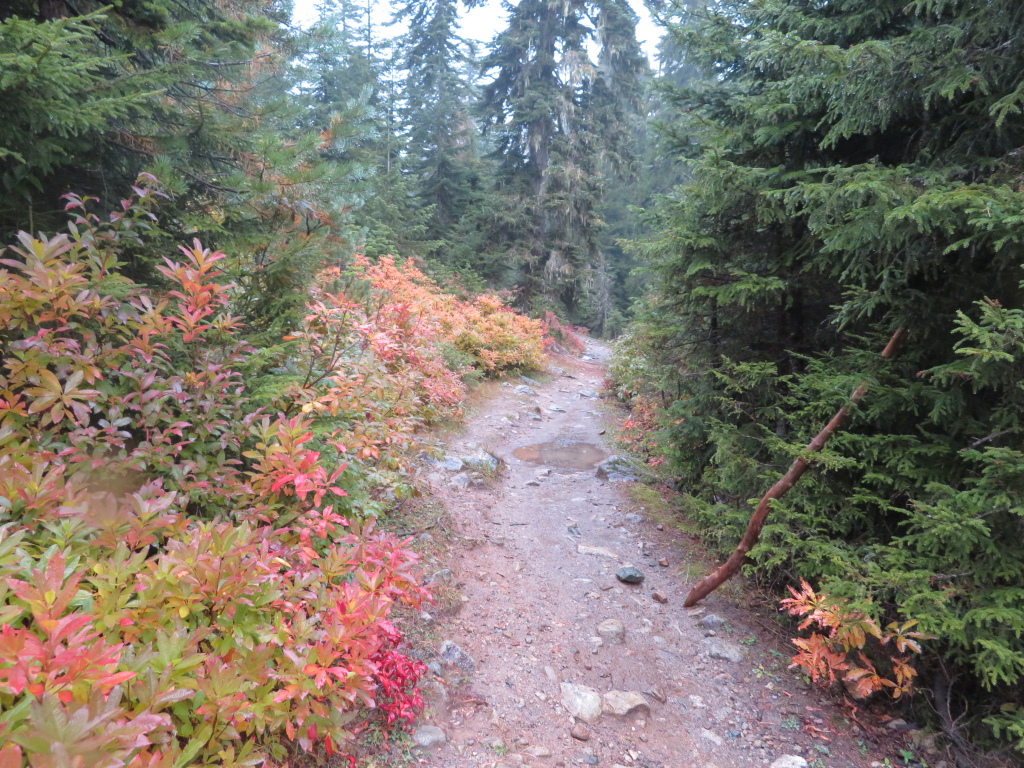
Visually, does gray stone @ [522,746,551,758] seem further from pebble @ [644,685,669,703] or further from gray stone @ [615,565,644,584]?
gray stone @ [615,565,644,584]

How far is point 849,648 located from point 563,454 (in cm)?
615

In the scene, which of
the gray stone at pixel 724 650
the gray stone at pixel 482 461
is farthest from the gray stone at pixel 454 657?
the gray stone at pixel 482 461

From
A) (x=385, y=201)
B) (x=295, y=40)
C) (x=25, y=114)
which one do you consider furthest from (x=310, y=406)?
(x=385, y=201)

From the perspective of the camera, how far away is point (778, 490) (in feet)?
13.9

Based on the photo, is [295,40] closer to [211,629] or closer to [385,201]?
[211,629]

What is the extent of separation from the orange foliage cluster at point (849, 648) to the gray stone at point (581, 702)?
147cm

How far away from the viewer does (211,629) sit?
2.16m

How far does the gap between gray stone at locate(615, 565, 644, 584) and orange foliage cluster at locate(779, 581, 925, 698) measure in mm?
1740

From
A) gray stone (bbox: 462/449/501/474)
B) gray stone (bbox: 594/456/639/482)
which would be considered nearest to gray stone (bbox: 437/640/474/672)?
gray stone (bbox: 462/449/501/474)

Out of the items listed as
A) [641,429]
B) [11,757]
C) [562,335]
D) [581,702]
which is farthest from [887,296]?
Result: [562,335]

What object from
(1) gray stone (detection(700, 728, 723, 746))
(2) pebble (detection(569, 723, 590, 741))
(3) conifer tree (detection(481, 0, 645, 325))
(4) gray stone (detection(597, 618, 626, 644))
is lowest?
(1) gray stone (detection(700, 728, 723, 746))

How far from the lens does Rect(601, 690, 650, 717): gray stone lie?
11.8ft

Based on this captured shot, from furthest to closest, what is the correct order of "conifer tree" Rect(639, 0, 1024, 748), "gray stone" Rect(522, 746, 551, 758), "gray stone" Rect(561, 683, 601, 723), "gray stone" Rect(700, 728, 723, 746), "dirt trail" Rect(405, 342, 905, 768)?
"gray stone" Rect(561, 683, 601, 723)
"gray stone" Rect(700, 728, 723, 746)
"dirt trail" Rect(405, 342, 905, 768)
"gray stone" Rect(522, 746, 551, 758)
"conifer tree" Rect(639, 0, 1024, 748)

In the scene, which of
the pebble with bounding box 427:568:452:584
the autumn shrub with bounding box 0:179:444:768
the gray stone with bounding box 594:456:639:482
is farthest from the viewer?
the gray stone with bounding box 594:456:639:482
